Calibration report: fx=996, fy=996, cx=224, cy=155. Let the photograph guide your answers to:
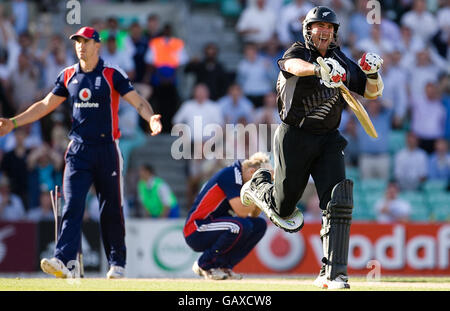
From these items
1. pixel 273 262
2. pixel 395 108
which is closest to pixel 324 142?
pixel 273 262

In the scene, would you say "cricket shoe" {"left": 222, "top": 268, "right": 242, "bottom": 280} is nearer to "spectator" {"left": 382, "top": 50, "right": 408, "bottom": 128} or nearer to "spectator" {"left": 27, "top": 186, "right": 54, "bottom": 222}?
"spectator" {"left": 27, "top": 186, "right": 54, "bottom": 222}

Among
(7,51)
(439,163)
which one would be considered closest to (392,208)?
(439,163)

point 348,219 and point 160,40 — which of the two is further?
point 160,40

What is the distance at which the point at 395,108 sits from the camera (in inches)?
756

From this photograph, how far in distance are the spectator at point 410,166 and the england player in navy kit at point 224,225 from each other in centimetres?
756

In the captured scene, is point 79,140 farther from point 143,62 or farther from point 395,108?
point 395,108

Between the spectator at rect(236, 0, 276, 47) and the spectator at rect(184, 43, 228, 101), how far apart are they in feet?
4.84

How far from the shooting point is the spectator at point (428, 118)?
62.4 feet

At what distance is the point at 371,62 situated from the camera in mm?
8703

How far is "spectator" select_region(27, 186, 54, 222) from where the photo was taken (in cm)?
1623

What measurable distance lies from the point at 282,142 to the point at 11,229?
8.08m

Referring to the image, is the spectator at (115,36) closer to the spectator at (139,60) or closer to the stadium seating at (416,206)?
the spectator at (139,60)

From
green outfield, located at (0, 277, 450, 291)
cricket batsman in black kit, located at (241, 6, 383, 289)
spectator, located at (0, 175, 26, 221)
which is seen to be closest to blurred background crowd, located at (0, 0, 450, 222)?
spectator, located at (0, 175, 26, 221)
